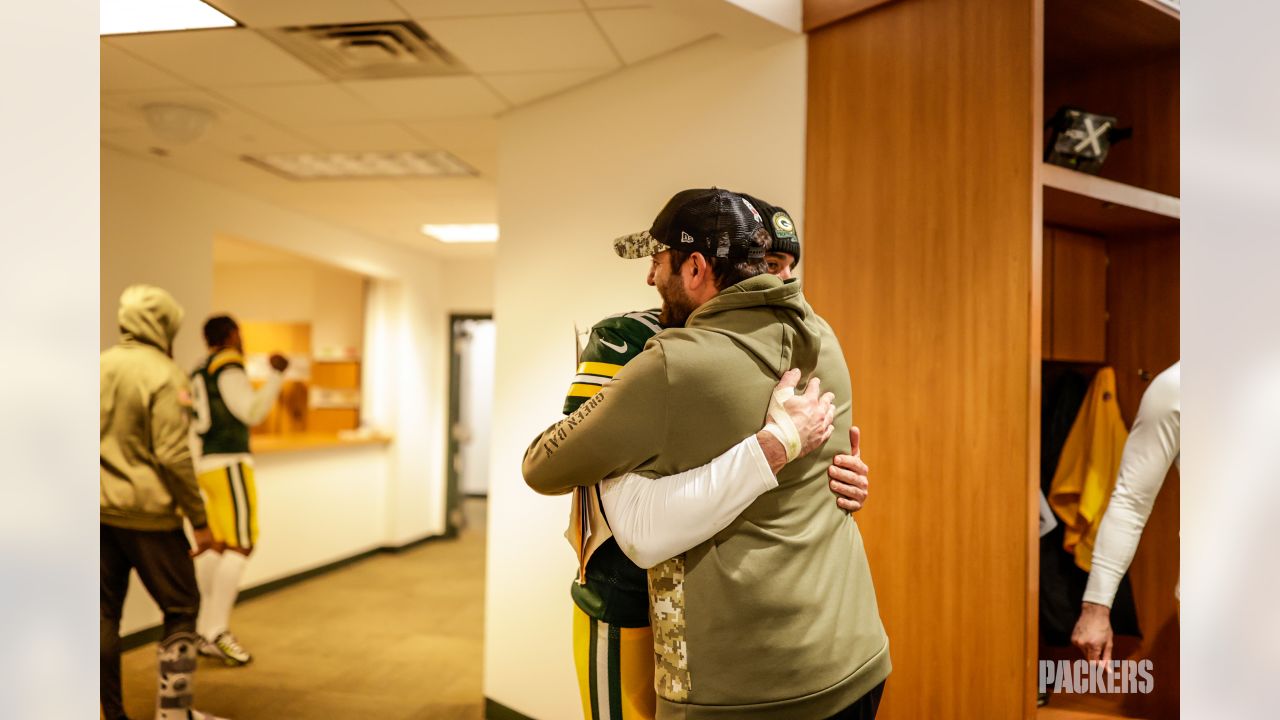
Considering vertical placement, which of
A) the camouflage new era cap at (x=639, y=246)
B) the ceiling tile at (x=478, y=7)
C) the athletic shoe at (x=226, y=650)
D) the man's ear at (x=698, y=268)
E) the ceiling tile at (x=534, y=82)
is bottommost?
the athletic shoe at (x=226, y=650)

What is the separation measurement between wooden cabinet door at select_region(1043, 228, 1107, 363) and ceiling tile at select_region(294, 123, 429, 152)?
2.87m

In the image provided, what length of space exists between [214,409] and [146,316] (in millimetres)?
1102

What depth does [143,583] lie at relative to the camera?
3.00 meters

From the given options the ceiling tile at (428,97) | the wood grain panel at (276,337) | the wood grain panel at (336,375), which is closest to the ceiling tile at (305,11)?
the ceiling tile at (428,97)

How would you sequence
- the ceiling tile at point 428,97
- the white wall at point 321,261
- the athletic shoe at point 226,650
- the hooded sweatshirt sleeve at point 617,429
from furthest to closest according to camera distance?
the white wall at point 321,261
the athletic shoe at point 226,650
the ceiling tile at point 428,97
the hooded sweatshirt sleeve at point 617,429

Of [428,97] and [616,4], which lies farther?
[428,97]

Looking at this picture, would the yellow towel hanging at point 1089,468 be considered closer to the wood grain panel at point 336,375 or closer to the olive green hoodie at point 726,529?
the olive green hoodie at point 726,529

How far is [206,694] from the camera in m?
3.73

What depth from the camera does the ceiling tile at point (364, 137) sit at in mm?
4020

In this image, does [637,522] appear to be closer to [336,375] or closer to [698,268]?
[698,268]

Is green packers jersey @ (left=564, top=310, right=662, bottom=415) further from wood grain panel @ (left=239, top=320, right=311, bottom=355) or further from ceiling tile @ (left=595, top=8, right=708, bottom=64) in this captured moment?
wood grain panel @ (left=239, top=320, right=311, bottom=355)

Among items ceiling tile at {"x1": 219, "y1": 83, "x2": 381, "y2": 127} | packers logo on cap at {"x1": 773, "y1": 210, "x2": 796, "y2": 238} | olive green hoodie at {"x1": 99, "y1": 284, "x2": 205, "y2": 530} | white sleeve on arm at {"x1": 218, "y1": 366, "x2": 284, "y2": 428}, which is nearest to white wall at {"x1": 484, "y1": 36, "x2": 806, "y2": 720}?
ceiling tile at {"x1": 219, "y1": 83, "x2": 381, "y2": 127}

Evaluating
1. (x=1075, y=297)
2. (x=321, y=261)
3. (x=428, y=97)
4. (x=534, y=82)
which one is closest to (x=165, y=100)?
(x=428, y=97)
